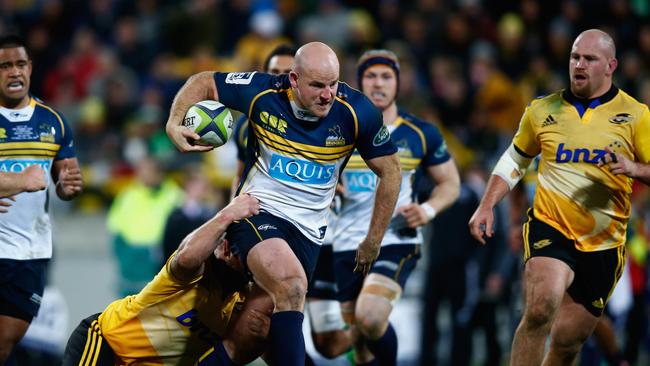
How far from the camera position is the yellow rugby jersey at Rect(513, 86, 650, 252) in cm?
688

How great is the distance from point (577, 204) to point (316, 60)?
2.02 m

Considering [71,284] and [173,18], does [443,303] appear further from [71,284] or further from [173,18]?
[173,18]

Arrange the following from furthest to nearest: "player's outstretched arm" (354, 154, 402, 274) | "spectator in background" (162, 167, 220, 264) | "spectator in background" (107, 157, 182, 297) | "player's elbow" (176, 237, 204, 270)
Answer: "spectator in background" (107, 157, 182, 297) → "spectator in background" (162, 167, 220, 264) → "player's outstretched arm" (354, 154, 402, 274) → "player's elbow" (176, 237, 204, 270)

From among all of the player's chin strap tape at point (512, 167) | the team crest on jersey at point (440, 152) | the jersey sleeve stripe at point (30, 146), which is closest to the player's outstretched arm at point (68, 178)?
the jersey sleeve stripe at point (30, 146)

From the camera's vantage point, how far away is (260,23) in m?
16.7

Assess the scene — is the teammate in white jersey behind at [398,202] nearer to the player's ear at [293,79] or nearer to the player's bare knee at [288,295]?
the player's ear at [293,79]

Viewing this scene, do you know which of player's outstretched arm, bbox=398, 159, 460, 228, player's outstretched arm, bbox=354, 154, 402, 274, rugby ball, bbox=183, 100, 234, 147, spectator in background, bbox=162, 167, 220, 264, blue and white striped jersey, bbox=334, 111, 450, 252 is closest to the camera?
rugby ball, bbox=183, 100, 234, 147

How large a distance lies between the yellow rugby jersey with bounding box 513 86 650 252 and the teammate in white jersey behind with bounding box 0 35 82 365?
11.2 feet

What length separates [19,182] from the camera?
23.5 feet

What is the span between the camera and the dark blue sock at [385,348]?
26.5 feet

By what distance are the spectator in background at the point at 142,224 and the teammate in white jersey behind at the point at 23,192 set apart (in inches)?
203

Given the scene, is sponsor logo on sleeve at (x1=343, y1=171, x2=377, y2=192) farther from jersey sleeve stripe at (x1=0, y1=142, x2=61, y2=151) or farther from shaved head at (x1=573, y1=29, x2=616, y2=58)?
jersey sleeve stripe at (x1=0, y1=142, x2=61, y2=151)

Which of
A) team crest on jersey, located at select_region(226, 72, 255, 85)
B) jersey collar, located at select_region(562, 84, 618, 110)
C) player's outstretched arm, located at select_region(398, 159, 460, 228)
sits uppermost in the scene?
team crest on jersey, located at select_region(226, 72, 255, 85)

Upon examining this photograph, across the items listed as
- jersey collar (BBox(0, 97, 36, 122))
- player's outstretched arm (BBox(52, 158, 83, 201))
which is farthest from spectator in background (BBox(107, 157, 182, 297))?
jersey collar (BBox(0, 97, 36, 122))
